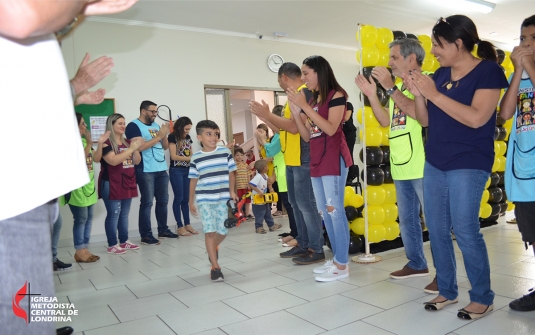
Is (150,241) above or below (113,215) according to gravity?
below

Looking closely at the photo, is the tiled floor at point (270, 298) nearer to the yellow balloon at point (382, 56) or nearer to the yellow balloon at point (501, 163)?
the yellow balloon at point (501, 163)

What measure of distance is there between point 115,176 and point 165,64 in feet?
7.99

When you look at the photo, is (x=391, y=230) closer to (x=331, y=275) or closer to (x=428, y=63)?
(x=331, y=275)

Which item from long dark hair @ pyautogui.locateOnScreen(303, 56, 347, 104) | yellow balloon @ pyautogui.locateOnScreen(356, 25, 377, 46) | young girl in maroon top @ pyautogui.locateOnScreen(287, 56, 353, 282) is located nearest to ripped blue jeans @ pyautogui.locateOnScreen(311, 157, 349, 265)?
young girl in maroon top @ pyautogui.locateOnScreen(287, 56, 353, 282)

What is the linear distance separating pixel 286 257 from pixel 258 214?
1777 mm

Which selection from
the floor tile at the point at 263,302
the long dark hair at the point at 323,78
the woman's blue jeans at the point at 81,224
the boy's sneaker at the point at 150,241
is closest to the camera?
the floor tile at the point at 263,302

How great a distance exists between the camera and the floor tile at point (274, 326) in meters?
2.03

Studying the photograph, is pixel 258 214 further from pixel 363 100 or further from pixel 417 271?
pixel 417 271

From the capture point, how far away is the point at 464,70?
197 cm

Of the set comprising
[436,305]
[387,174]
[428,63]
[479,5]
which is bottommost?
[436,305]

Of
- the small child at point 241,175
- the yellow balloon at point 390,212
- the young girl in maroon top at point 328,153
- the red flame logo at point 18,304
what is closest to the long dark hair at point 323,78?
the young girl in maroon top at point 328,153

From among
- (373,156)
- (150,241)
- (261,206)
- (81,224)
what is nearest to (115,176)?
(81,224)

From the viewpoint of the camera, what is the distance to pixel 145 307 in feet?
8.43

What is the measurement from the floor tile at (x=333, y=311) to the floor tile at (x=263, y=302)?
0.10m
